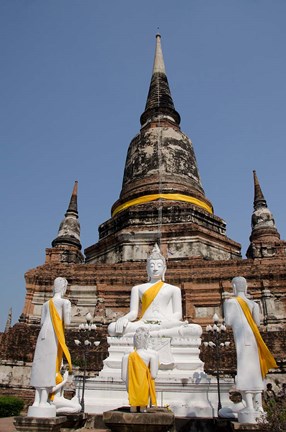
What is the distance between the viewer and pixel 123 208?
64.3ft

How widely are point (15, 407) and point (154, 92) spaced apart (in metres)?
20.4

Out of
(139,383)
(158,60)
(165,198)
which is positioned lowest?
(139,383)

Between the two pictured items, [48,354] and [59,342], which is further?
[59,342]

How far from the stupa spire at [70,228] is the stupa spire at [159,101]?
21.6ft

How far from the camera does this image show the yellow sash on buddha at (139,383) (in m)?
4.63

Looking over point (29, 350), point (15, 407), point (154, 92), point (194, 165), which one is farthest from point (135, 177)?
point (15, 407)

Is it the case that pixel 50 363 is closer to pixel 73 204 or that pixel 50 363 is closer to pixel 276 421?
pixel 276 421

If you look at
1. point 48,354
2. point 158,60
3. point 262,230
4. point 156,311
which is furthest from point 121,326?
point 158,60

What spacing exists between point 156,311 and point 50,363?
3516 mm

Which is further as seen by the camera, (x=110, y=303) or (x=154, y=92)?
(x=154, y=92)

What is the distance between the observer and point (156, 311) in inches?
339

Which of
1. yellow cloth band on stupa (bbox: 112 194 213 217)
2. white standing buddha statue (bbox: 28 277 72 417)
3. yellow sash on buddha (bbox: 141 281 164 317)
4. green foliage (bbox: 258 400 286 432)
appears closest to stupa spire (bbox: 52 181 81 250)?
yellow cloth band on stupa (bbox: 112 194 213 217)

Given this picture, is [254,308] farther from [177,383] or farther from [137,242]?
[137,242]

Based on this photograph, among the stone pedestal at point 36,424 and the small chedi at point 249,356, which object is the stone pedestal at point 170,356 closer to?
the small chedi at point 249,356
